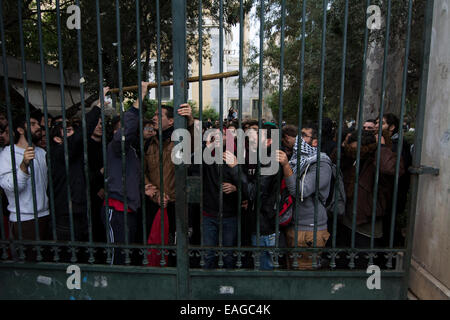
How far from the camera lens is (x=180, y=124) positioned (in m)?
2.69

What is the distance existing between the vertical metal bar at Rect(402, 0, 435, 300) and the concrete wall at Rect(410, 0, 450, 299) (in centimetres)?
4

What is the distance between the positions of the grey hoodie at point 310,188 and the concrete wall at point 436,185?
78cm

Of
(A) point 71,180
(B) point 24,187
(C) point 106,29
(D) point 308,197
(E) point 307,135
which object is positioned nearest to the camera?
(D) point 308,197

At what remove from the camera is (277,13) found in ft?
39.0

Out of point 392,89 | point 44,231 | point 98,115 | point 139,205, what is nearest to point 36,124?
point 98,115

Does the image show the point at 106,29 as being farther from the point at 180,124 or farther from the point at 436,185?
the point at 436,185

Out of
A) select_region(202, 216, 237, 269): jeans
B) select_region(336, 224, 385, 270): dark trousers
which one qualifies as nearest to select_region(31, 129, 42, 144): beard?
select_region(202, 216, 237, 269): jeans

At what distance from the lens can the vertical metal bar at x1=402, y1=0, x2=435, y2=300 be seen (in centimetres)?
262

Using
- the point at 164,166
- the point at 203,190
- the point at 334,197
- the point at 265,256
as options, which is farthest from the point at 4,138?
the point at 334,197

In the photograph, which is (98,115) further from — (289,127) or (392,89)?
(392,89)

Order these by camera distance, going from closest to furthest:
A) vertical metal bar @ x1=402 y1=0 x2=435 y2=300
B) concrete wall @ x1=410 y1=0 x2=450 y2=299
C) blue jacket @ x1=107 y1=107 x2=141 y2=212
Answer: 1. concrete wall @ x1=410 y1=0 x2=450 y2=299
2. vertical metal bar @ x1=402 y1=0 x2=435 y2=300
3. blue jacket @ x1=107 y1=107 x2=141 y2=212

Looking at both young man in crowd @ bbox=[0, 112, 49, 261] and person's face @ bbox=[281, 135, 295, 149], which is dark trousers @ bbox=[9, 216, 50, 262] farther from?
person's face @ bbox=[281, 135, 295, 149]

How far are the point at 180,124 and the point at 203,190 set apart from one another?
2.98ft

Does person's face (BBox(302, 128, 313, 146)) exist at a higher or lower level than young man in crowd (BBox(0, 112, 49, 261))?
higher
